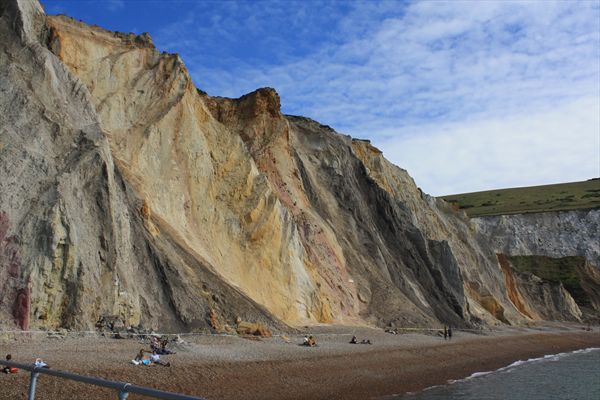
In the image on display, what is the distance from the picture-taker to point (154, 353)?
15.7 metres

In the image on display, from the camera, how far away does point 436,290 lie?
43.3 metres

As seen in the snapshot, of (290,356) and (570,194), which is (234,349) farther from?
(570,194)

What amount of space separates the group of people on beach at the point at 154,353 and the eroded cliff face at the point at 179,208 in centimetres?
217

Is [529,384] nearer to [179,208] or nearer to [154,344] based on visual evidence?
[154,344]

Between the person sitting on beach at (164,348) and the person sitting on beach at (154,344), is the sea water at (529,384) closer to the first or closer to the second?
the person sitting on beach at (164,348)

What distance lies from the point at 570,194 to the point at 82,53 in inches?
3922

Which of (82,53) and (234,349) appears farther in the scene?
(82,53)

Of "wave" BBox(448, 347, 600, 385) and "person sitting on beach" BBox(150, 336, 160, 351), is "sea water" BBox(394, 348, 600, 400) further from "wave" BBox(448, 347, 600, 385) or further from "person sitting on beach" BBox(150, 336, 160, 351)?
"person sitting on beach" BBox(150, 336, 160, 351)

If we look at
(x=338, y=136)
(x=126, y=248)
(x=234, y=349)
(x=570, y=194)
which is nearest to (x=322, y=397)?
(x=234, y=349)

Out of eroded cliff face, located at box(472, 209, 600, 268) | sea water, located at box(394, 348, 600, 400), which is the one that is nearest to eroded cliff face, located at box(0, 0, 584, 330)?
sea water, located at box(394, 348, 600, 400)

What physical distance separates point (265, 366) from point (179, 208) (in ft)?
38.9

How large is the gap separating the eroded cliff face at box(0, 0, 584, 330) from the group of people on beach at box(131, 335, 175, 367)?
7.12ft

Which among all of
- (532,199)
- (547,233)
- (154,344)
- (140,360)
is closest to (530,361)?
(154,344)

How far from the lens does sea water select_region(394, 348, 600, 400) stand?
19781 millimetres
